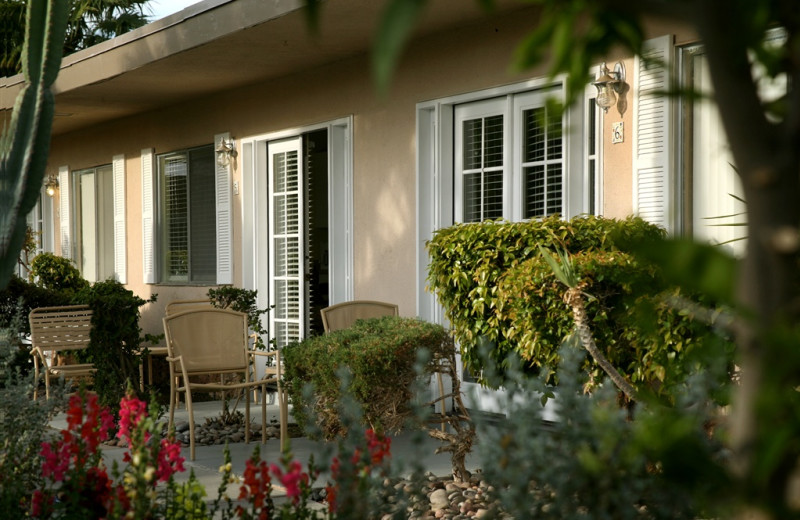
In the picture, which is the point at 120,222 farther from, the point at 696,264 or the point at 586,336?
the point at 696,264

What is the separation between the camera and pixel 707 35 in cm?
93

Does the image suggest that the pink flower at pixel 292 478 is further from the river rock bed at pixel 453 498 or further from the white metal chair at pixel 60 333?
the white metal chair at pixel 60 333

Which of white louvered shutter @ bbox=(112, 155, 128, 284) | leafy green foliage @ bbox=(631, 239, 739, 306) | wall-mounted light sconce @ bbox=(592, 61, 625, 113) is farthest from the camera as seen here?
white louvered shutter @ bbox=(112, 155, 128, 284)

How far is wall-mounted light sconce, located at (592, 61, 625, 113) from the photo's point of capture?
596 centimetres

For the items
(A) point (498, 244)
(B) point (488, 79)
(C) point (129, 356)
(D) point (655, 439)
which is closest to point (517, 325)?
(A) point (498, 244)

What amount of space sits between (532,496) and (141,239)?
1013 cm

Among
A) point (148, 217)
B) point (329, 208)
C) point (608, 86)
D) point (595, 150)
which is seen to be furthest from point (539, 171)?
point (148, 217)

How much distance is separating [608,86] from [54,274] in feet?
26.4

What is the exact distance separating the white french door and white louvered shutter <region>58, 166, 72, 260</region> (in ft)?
16.3

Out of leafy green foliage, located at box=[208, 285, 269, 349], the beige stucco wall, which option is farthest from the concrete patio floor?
the beige stucco wall

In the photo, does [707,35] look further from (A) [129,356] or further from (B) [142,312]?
(B) [142,312]

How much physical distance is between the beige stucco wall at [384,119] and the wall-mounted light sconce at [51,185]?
3662mm

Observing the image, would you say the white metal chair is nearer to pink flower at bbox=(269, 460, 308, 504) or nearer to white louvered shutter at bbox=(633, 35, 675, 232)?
white louvered shutter at bbox=(633, 35, 675, 232)

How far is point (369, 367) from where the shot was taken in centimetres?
480
